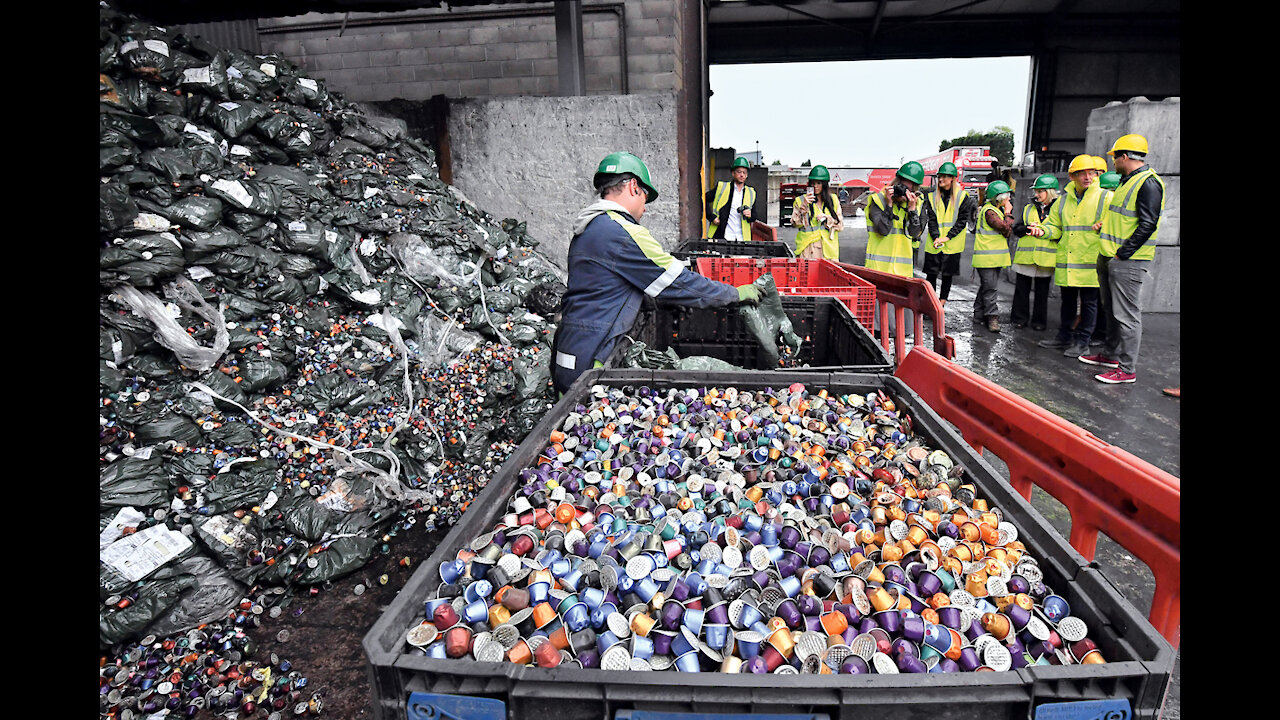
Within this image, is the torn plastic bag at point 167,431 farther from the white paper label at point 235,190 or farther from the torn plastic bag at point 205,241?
the white paper label at point 235,190

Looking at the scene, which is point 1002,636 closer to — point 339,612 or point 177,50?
point 339,612

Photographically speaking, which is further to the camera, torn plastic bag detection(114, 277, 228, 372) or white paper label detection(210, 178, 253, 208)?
white paper label detection(210, 178, 253, 208)

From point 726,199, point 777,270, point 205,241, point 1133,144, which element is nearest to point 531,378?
point 777,270

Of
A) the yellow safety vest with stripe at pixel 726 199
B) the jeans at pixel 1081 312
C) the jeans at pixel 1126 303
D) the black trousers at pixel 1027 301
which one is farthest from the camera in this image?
the yellow safety vest with stripe at pixel 726 199

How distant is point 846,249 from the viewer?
1579 cm

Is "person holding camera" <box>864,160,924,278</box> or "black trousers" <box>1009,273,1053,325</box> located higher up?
"person holding camera" <box>864,160,924,278</box>

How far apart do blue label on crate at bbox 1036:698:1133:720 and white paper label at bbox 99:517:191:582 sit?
124 inches

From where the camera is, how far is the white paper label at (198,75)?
4.66 metres

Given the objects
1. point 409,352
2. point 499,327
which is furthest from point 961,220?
point 409,352

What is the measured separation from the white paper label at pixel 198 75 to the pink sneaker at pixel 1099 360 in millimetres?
8208

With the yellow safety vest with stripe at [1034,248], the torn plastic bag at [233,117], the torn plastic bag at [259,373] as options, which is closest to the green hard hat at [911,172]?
the yellow safety vest with stripe at [1034,248]

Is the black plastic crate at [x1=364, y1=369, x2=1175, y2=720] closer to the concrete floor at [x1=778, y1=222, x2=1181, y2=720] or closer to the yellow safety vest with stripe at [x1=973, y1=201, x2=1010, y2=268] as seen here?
the concrete floor at [x1=778, y1=222, x2=1181, y2=720]

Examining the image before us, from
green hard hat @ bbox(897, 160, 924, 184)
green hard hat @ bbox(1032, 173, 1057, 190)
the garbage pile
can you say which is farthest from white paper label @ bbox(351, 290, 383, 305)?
green hard hat @ bbox(1032, 173, 1057, 190)

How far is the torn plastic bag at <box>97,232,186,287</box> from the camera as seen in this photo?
3.35 meters
